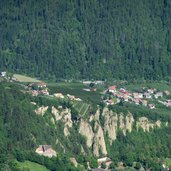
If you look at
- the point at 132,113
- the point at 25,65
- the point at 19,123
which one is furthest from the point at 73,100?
the point at 25,65

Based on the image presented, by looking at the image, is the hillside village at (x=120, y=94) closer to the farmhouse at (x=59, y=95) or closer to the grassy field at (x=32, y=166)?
the farmhouse at (x=59, y=95)

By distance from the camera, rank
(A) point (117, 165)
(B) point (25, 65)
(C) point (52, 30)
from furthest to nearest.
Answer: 1. (C) point (52, 30)
2. (B) point (25, 65)
3. (A) point (117, 165)

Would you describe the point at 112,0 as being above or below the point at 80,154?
above

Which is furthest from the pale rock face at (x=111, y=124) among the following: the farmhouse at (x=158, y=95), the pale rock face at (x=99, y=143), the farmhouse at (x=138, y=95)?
the farmhouse at (x=158, y=95)

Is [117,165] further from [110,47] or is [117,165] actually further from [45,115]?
[110,47]

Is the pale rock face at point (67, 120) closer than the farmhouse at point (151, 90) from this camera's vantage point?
Yes

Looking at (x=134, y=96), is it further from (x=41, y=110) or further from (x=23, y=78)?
(x=41, y=110)

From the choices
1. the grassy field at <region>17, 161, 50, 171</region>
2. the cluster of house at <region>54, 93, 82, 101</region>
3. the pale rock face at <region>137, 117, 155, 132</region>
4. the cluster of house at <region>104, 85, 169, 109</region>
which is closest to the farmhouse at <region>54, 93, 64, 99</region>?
the cluster of house at <region>54, 93, 82, 101</region>
